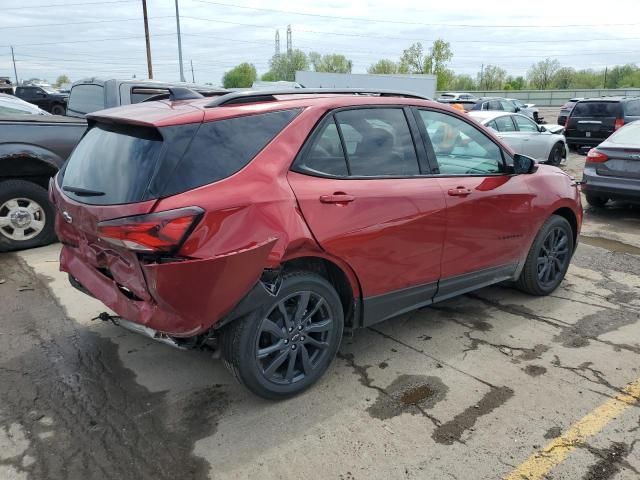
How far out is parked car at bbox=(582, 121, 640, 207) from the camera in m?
7.84

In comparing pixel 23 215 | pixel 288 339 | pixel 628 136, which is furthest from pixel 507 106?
pixel 288 339

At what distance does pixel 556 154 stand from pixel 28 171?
1198cm

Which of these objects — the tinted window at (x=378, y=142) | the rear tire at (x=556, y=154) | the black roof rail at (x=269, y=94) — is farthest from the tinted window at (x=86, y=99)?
the rear tire at (x=556, y=154)

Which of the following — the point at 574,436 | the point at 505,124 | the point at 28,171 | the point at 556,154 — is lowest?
the point at 574,436

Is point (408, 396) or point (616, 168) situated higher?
point (616, 168)

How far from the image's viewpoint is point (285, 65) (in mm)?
83625

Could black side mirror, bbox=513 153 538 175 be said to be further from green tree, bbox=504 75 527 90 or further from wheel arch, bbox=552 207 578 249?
Result: green tree, bbox=504 75 527 90

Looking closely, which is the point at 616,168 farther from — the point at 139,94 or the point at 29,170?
the point at 29,170

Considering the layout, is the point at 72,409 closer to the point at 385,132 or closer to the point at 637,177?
the point at 385,132

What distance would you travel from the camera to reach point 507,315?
4.51m

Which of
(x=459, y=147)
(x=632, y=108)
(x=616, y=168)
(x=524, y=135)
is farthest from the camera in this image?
(x=632, y=108)

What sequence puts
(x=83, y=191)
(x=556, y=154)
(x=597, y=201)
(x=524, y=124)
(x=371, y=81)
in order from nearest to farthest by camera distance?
(x=83, y=191)
(x=597, y=201)
(x=524, y=124)
(x=556, y=154)
(x=371, y=81)

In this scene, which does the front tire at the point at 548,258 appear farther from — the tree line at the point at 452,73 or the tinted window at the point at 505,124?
the tree line at the point at 452,73

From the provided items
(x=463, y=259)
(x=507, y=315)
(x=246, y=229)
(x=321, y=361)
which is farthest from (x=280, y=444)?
(x=507, y=315)
